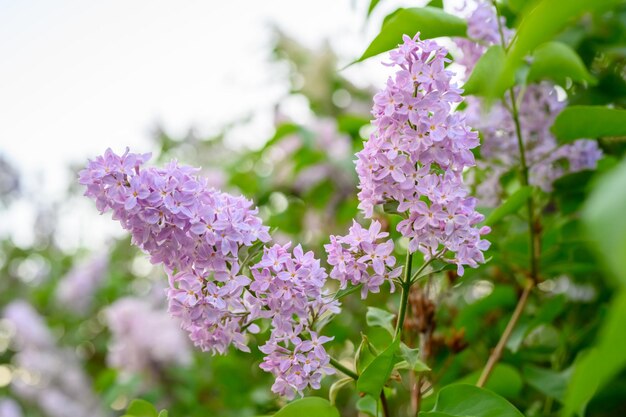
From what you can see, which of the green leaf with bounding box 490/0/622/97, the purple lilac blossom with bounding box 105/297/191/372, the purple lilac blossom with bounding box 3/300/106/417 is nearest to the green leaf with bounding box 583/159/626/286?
the green leaf with bounding box 490/0/622/97

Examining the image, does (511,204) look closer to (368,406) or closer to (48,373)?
(368,406)

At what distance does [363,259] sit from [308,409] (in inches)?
5.7

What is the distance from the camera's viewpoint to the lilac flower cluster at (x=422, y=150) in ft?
1.87

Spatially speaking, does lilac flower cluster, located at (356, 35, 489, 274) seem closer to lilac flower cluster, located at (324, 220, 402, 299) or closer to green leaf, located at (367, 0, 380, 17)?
lilac flower cluster, located at (324, 220, 402, 299)

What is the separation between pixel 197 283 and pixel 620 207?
16.8 inches

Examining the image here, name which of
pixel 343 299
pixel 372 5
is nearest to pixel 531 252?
pixel 372 5

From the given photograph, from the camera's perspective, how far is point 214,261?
60 cm

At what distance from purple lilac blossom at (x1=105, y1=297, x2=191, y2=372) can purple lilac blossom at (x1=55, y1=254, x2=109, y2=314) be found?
41 centimetres

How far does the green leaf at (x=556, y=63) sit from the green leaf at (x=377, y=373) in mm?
386

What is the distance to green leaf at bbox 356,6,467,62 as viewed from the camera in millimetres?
706

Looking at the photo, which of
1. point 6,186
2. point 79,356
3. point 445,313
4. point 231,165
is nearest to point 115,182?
point 445,313

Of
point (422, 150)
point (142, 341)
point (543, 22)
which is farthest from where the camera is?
point (142, 341)

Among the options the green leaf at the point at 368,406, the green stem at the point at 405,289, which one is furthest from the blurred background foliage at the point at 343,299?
the green stem at the point at 405,289

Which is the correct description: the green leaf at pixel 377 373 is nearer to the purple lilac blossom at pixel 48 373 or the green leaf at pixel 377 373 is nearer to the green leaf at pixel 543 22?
the green leaf at pixel 543 22
